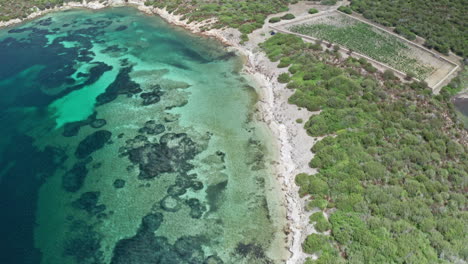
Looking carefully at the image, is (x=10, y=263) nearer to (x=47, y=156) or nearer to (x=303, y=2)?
(x=47, y=156)

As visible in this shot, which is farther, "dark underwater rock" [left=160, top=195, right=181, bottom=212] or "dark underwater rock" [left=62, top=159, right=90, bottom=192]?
"dark underwater rock" [left=62, top=159, right=90, bottom=192]

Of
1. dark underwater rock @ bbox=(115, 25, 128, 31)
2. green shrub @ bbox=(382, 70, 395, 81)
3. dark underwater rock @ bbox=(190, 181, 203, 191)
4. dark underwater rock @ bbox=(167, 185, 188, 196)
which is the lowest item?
dark underwater rock @ bbox=(167, 185, 188, 196)

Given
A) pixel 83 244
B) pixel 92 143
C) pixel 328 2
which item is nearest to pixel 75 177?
pixel 92 143

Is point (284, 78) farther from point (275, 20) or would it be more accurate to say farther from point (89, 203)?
point (89, 203)

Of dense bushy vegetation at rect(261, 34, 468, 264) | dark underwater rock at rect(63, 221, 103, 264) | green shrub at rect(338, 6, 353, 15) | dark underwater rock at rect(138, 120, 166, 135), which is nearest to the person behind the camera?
dense bushy vegetation at rect(261, 34, 468, 264)

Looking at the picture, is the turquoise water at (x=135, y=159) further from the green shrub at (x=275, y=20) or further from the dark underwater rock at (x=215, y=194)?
the green shrub at (x=275, y=20)

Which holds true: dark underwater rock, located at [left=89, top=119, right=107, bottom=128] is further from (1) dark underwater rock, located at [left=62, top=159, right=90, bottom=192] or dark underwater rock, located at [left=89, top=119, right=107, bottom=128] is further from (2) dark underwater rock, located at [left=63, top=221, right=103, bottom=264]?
(2) dark underwater rock, located at [left=63, top=221, right=103, bottom=264]

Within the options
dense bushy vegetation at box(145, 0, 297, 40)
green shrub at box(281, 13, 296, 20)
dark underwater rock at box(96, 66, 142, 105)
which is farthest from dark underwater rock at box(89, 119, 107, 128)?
green shrub at box(281, 13, 296, 20)
